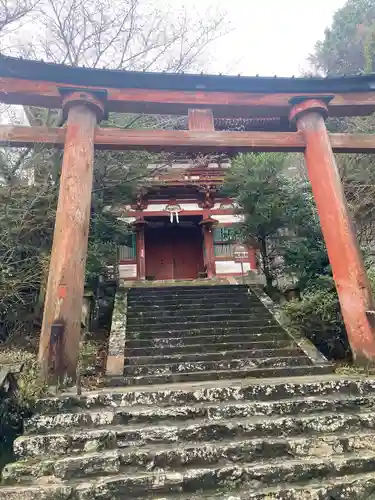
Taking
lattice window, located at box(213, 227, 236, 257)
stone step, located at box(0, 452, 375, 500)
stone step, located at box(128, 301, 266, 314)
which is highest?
lattice window, located at box(213, 227, 236, 257)

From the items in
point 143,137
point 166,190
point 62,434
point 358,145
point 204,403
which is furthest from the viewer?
point 166,190

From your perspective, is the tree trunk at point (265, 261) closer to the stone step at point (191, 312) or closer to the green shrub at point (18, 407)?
the stone step at point (191, 312)

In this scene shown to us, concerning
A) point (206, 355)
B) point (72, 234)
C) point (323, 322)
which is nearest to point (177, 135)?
point (72, 234)

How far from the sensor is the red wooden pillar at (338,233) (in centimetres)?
498

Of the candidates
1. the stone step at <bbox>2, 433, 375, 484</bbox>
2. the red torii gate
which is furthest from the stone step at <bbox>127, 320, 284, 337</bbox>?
the stone step at <bbox>2, 433, 375, 484</bbox>

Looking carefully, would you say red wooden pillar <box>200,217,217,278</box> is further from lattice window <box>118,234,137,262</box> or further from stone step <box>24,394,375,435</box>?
stone step <box>24,394,375,435</box>

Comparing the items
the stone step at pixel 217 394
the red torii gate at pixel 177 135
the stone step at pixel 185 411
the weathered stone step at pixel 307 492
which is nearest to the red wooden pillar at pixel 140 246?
the red torii gate at pixel 177 135

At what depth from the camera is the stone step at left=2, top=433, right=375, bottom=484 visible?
299 cm

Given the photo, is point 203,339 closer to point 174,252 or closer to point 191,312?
point 191,312

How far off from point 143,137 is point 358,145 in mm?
3685

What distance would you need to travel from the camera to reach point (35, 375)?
13.5ft

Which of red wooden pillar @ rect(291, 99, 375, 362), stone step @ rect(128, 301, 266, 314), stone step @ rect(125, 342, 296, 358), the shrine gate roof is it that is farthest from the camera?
stone step @ rect(128, 301, 266, 314)

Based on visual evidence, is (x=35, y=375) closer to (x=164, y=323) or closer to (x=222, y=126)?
(x=164, y=323)

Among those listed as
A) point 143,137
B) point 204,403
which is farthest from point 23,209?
point 204,403
